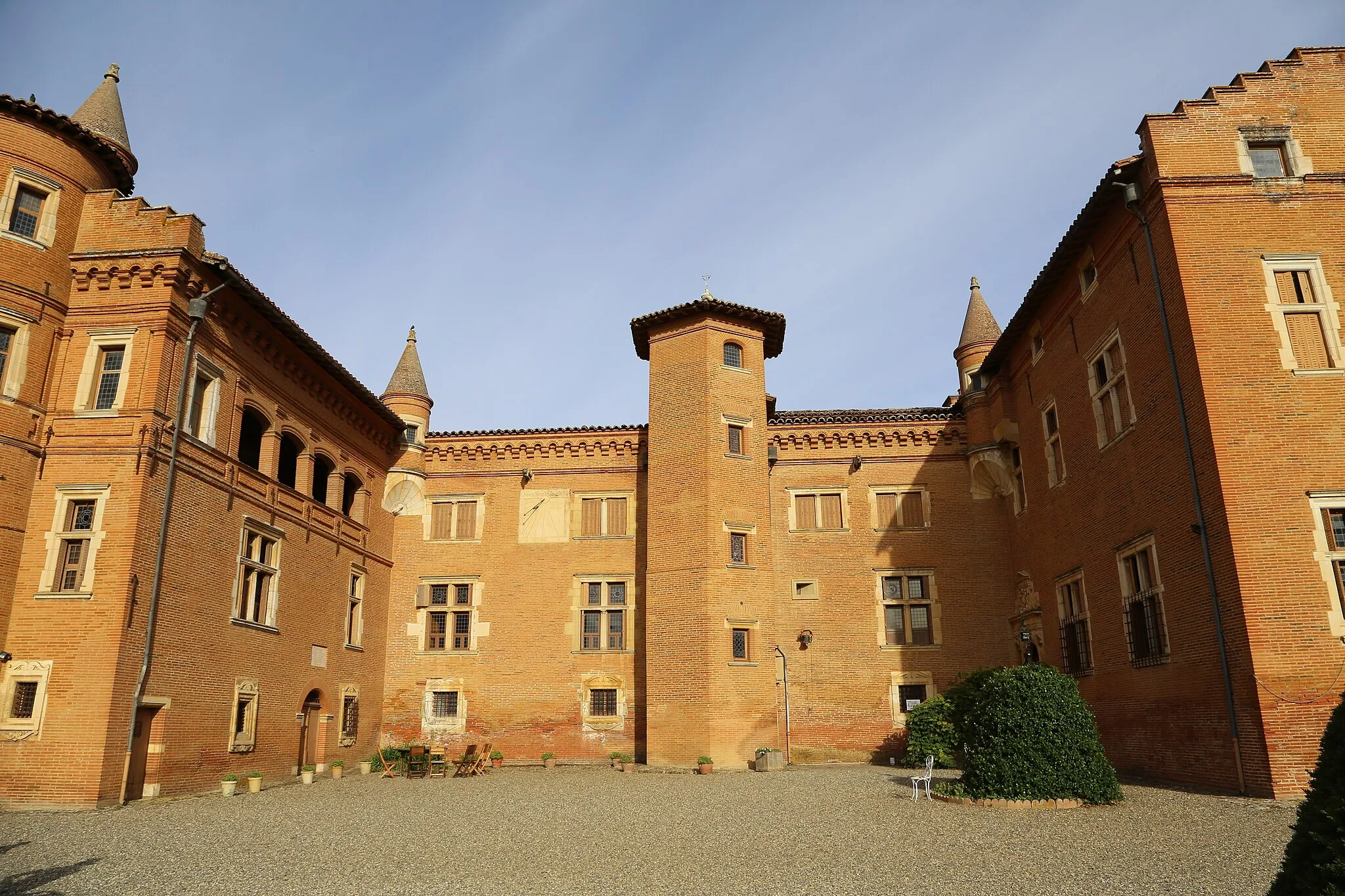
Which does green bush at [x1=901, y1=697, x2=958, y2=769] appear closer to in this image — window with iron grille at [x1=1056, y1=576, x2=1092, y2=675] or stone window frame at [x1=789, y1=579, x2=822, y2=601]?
window with iron grille at [x1=1056, y1=576, x2=1092, y2=675]

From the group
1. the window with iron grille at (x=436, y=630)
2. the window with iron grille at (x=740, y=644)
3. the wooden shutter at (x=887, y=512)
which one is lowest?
the window with iron grille at (x=740, y=644)

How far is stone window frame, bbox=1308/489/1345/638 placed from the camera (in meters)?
14.1

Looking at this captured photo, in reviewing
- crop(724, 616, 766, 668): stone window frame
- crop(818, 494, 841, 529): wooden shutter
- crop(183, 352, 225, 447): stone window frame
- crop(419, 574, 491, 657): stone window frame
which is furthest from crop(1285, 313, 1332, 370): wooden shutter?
crop(183, 352, 225, 447): stone window frame

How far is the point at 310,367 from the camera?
22.7m

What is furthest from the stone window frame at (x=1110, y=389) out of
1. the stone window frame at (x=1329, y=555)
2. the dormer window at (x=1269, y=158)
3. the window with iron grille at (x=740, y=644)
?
the window with iron grille at (x=740, y=644)

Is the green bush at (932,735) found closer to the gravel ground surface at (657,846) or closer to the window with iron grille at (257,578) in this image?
the gravel ground surface at (657,846)

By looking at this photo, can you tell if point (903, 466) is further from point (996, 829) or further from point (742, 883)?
point (742, 883)

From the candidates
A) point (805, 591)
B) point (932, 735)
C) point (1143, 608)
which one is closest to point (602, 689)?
point (805, 591)

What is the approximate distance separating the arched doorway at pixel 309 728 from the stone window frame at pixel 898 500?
16.8 m

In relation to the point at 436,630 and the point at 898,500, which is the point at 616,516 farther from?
the point at 898,500

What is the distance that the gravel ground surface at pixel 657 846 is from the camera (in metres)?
8.96

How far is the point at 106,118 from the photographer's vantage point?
2044cm

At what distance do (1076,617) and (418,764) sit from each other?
694 inches

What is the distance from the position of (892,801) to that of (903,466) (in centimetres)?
1440
